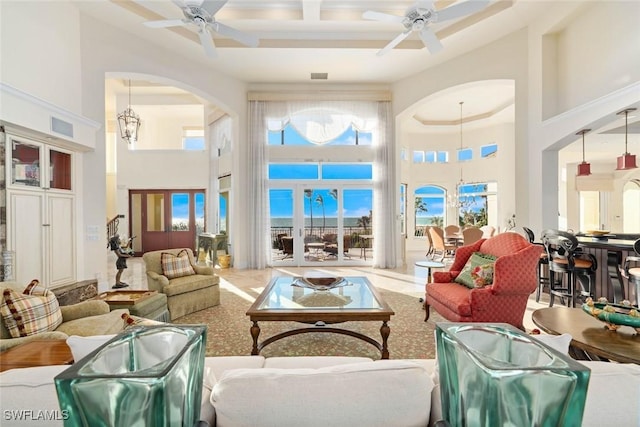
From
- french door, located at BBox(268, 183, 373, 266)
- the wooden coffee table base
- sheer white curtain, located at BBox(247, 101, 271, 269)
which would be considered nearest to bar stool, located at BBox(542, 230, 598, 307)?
the wooden coffee table base

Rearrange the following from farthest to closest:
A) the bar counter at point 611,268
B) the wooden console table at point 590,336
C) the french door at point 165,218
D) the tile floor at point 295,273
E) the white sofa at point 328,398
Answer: the french door at point 165,218
the tile floor at point 295,273
the bar counter at point 611,268
the wooden console table at point 590,336
the white sofa at point 328,398

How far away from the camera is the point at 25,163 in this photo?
3697 mm

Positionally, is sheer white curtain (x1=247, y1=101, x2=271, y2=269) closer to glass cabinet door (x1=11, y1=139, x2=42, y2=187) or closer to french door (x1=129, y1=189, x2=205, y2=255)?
french door (x1=129, y1=189, x2=205, y2=255)

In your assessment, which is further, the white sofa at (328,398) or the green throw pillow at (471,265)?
the green throw pillow at (471,265)

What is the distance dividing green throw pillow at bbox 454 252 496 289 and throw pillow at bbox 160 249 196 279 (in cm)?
354

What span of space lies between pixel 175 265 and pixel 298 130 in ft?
14.3

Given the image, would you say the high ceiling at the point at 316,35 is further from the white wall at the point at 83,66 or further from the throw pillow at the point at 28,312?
the throw pillow at the point at 28,312

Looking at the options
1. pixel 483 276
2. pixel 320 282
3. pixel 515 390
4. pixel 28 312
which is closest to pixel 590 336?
pixel 483 276

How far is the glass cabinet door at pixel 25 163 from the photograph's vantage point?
11.6 ft

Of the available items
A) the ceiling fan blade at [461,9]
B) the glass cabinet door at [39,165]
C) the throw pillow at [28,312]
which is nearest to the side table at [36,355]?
the throw pillow at [28,312]

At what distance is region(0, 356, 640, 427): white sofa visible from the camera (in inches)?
35.0

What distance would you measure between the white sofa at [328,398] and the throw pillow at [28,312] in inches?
62.6

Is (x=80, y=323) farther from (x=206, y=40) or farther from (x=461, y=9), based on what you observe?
(x=461, y=9)

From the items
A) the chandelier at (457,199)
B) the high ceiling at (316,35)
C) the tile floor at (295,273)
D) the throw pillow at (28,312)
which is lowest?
the tile floor at (295,273)
